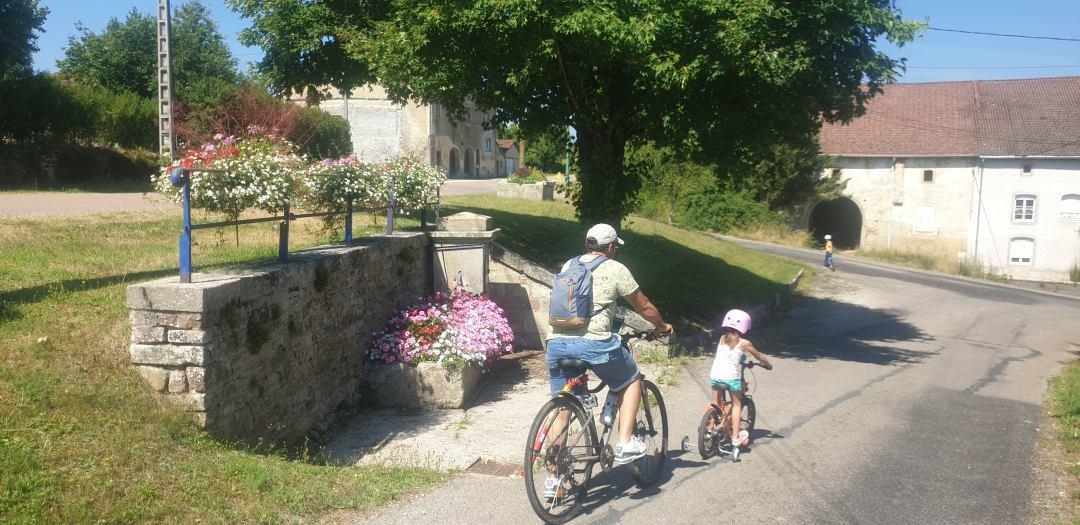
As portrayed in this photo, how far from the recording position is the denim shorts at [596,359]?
5156 mm

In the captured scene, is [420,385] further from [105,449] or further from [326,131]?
[326,131]

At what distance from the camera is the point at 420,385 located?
28.1ft

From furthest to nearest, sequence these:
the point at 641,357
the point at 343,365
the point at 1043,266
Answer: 1. the point at 1043,266
2. the point at 641,357
3. the point at 343,365

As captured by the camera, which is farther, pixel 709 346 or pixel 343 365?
pixel 709 346

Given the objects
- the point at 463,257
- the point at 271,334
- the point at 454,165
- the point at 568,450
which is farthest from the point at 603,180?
the point at 454,165

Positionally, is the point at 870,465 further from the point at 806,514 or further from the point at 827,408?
the point at 827,408

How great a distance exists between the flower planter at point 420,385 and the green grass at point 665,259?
160 inches

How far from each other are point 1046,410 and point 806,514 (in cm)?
565

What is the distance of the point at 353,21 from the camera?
14.1 metres

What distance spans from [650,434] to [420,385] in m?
3.45

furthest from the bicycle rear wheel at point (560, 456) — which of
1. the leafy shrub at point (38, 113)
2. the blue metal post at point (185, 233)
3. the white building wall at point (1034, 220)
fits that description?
the white building wall at point (1034, 220)

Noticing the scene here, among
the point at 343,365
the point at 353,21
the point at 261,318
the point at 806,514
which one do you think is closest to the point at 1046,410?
the point at 806,514

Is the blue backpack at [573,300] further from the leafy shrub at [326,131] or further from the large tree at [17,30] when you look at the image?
the leafy shrub at [326,131]

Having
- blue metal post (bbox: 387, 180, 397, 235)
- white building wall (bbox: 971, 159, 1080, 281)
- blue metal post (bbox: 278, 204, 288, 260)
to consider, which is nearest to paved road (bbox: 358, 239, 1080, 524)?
blue metal post (bbox: 278, 204, 288, 260)
